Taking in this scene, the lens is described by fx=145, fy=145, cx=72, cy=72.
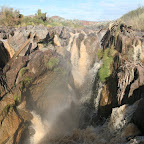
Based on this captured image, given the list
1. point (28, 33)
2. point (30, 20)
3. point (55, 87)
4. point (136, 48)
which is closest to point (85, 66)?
point (55, 87)

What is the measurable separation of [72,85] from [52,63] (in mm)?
1823

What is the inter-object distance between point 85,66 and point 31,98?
12.3ft

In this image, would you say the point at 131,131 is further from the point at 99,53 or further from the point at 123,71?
the point at 99,53

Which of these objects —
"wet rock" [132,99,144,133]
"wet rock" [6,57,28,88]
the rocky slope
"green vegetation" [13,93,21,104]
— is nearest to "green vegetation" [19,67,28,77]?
the rocky slope

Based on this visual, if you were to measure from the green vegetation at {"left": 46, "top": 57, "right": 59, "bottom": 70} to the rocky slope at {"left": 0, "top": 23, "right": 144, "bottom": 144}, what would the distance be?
0.04 ft

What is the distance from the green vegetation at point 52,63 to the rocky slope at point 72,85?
12 millimetres

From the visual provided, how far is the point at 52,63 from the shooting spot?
886 cm

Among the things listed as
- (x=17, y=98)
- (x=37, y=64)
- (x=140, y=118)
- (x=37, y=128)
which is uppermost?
(x=37, y=64)

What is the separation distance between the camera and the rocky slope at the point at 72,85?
435cm

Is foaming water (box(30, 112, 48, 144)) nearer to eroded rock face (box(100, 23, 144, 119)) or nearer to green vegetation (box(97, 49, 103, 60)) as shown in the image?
eroded rock face (box(100, 23, 144, 119))

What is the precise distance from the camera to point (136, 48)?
6.00 metres

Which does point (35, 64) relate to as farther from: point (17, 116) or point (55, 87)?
point (17, 116)

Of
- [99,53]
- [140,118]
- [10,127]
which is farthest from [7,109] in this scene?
[99,53]

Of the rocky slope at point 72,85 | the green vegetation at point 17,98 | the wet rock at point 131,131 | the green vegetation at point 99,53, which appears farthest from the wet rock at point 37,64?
the wet rock at point 131,131
